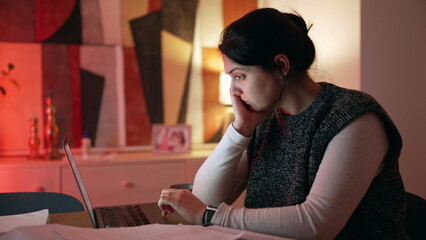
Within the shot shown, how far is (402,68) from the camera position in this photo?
2.46 meters

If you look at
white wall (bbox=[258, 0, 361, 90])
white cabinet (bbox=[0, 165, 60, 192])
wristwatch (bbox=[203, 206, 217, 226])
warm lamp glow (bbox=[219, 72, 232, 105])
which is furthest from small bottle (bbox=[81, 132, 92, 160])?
wristwatch (bbox=[203, 206, 217, 226])

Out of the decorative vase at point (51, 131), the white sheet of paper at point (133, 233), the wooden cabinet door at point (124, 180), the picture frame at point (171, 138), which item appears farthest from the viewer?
the picture frame at point (171, 138)

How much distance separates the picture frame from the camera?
297cm

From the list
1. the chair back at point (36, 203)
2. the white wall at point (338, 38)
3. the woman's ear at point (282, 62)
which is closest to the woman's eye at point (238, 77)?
the woman's ear at point (282, 62)

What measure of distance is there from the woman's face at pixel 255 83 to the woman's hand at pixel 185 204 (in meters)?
0.32

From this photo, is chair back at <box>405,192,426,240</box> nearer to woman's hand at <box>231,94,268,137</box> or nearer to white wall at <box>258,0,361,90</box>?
woman's hand at <box>231,94,268,137</box>

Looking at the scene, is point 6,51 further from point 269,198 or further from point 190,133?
point 269,198

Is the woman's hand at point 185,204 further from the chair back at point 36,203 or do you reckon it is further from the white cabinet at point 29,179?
the white cabinet at point 29,179

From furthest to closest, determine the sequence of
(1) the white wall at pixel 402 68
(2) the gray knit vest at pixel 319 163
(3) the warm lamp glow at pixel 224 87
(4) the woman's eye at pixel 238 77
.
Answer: (3) the warm lamp glow at pixel 224 87 → (1) the white wall at pixel 402 68 → (4) the woman's eye at pixel 238 77 → (2) the gray knit vest at pixel 319 163

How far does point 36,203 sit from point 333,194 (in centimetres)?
109

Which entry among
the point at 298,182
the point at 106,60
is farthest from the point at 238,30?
the point at 106,60

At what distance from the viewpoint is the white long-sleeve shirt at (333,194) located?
0.96 meters

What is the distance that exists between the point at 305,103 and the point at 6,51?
89.6 inches

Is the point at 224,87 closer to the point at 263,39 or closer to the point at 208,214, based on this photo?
the point at 263,39
